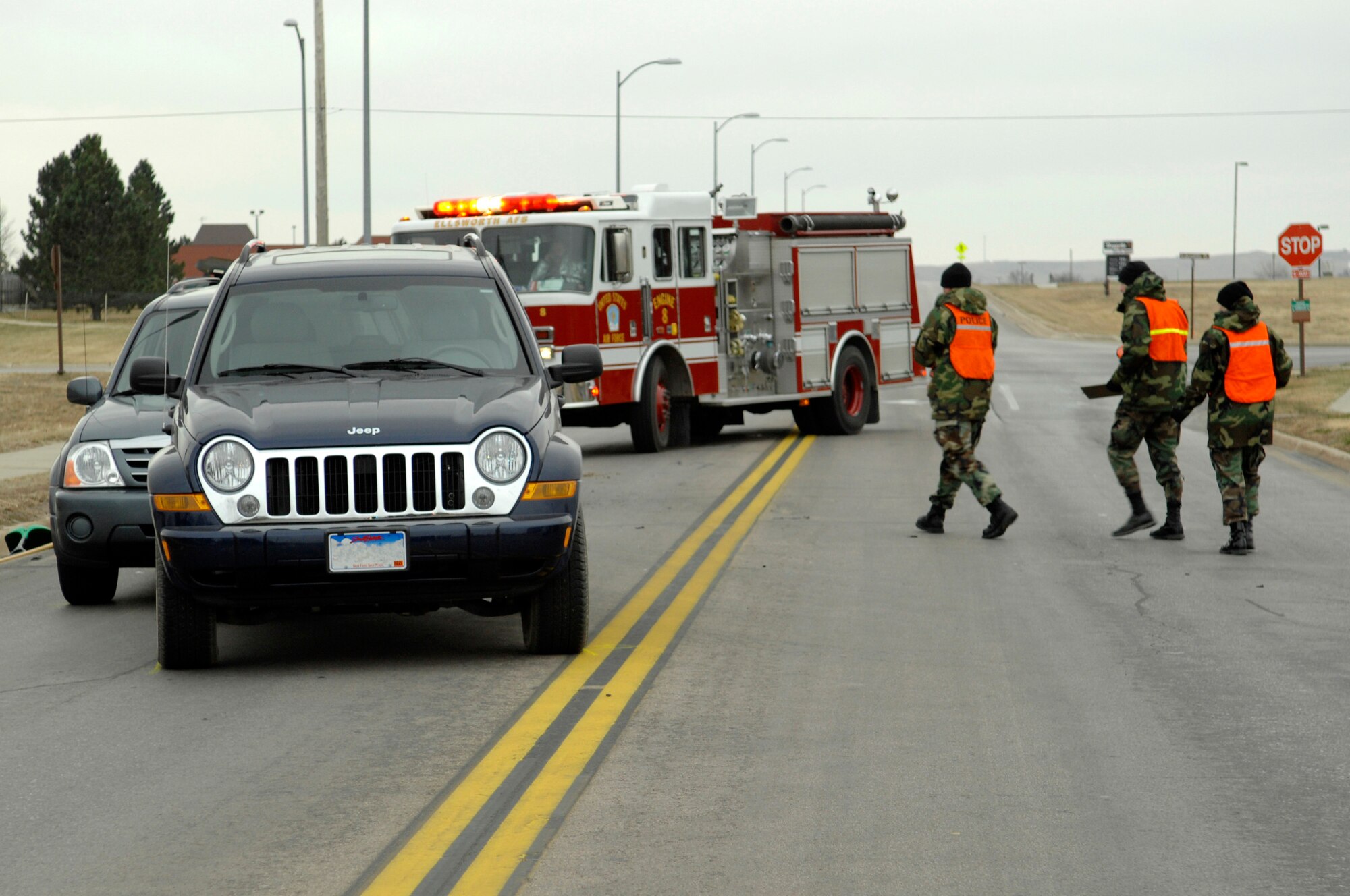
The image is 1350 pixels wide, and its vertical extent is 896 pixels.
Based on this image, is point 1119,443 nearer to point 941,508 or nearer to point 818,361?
point 941,508

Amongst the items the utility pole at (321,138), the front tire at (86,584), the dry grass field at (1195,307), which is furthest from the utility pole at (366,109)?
the dry grass field at (1195,307)

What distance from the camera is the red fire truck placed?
1856cm

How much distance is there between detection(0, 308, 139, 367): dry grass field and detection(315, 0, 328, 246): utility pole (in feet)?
27.5

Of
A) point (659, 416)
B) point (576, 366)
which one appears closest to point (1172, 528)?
point (576, 366)

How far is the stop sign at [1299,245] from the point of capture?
33.9 m

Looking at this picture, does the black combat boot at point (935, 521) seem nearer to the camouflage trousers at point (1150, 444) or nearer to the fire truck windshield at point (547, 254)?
the camouflage trousers at point (1150, 444)

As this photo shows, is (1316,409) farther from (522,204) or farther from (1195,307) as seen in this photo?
(1195,307)

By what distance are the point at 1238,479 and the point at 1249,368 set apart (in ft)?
2.46

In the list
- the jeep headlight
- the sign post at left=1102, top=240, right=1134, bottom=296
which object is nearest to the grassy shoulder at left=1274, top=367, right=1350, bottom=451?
the jeep headlight

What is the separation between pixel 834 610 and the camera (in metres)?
9.27

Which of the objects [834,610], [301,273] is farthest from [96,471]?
[834,610]

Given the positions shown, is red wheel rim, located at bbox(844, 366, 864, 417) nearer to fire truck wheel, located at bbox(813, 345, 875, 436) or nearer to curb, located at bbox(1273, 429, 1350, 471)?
fire truck wheel, located at bbox(813, 345, 875, 436)

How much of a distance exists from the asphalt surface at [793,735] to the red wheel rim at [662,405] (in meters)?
7.95

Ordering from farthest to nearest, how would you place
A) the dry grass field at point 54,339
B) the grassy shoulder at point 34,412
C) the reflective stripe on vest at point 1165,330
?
the dry grass field at point 54,339, the grassy shoulder at point 34,412, the reflective stripe on vest at point 1165,330
